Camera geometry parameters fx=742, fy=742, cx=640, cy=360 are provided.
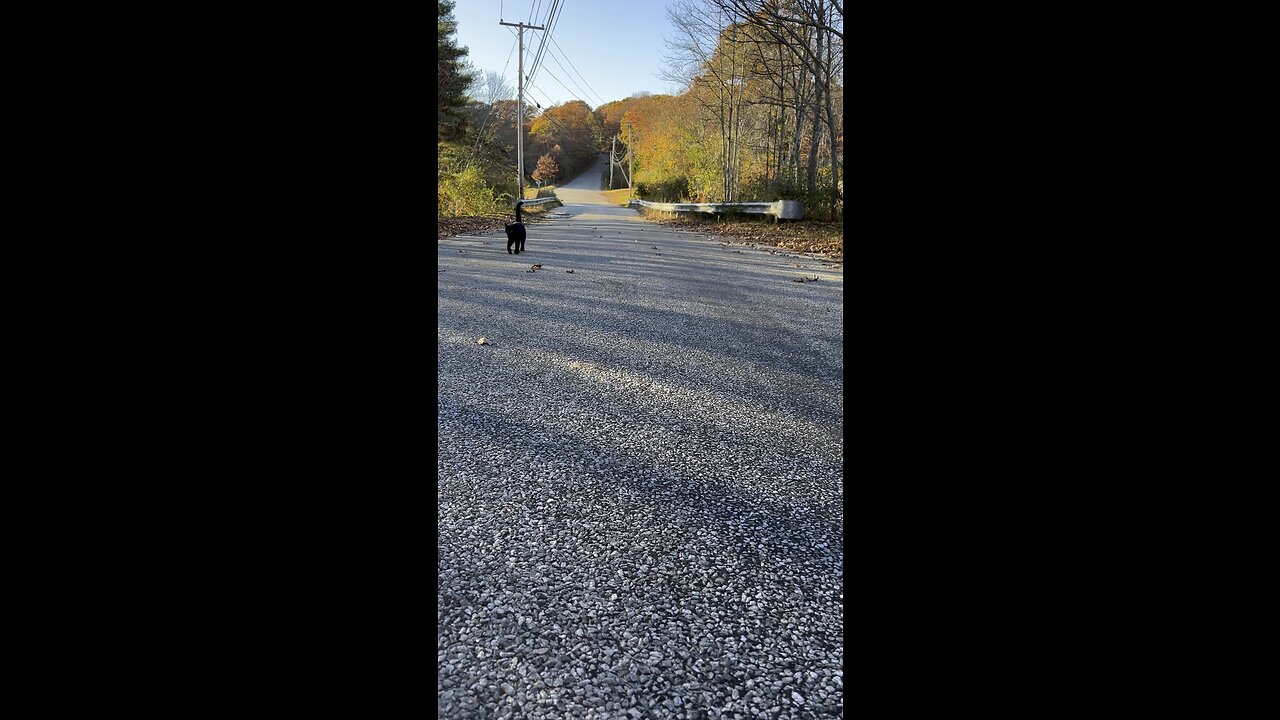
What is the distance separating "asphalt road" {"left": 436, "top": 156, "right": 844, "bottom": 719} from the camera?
4.14 ft

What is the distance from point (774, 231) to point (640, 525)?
1391 centimetres

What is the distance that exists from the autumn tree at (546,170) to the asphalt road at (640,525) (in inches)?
2211

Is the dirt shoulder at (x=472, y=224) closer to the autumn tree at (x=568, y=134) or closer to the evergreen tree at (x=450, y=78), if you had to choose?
the evergreen tree at (x=450, y=78)

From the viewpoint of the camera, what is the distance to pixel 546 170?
196 feet

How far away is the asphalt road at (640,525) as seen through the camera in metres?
1.26

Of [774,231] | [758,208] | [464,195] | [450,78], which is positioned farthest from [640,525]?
[450,78]

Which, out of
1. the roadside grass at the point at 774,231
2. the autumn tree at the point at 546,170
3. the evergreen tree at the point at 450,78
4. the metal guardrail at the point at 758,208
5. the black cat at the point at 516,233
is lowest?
the black cat at the point at 516,233

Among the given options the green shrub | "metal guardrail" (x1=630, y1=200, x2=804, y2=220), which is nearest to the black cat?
"metal guardrail" (x1=630, y1=200, x2=804, y2=220)

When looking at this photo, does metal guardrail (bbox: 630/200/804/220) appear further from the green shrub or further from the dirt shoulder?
the green shrub

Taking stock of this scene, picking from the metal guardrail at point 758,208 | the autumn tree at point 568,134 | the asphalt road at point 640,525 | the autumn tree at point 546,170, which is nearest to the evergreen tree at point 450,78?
the metal guardrail at point 758,208

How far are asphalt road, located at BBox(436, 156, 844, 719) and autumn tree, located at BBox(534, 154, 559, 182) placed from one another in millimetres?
56170
